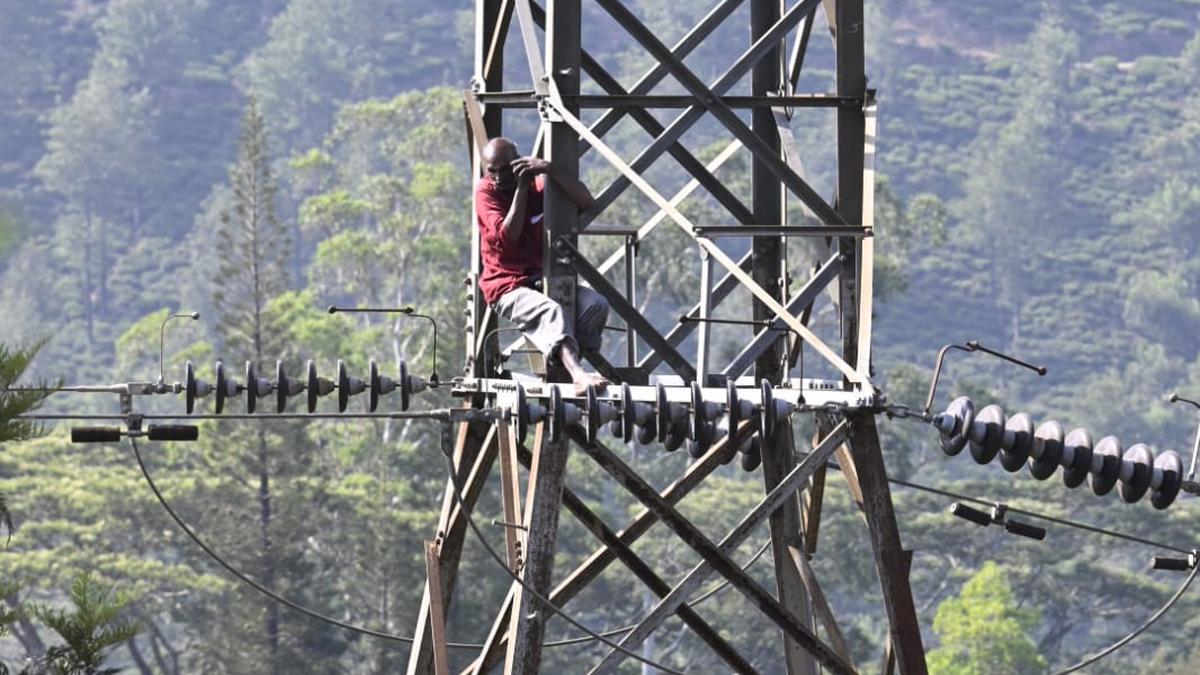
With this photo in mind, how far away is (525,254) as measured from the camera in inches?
528

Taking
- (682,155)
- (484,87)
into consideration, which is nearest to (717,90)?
(682,155)

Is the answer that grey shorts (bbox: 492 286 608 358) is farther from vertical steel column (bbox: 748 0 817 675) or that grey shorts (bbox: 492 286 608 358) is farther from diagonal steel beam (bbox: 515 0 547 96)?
vertical steel column (bbox: 748 0 817 675)

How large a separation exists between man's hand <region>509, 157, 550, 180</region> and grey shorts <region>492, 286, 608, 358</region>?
0.54 m

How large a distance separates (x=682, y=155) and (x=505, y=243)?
1.14 metres

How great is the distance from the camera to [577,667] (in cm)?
6053

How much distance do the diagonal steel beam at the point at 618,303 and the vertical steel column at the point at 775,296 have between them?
Result: 125 cm

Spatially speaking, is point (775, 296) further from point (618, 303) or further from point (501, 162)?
point (501, 162)

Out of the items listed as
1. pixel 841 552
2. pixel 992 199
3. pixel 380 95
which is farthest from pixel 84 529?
pixel 380 95

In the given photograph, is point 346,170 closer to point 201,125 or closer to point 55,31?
point 201,125

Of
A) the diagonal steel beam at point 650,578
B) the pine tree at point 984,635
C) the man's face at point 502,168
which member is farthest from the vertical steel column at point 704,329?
the pine tree at point 984,635

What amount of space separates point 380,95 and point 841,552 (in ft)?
260

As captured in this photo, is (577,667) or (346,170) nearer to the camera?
(577,667)

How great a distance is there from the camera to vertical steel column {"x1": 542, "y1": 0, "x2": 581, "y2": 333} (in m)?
13.0

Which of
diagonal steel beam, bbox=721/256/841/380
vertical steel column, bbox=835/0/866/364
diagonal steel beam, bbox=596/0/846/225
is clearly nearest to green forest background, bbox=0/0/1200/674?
diagonal steel beam, bbox=721/256/841/380
